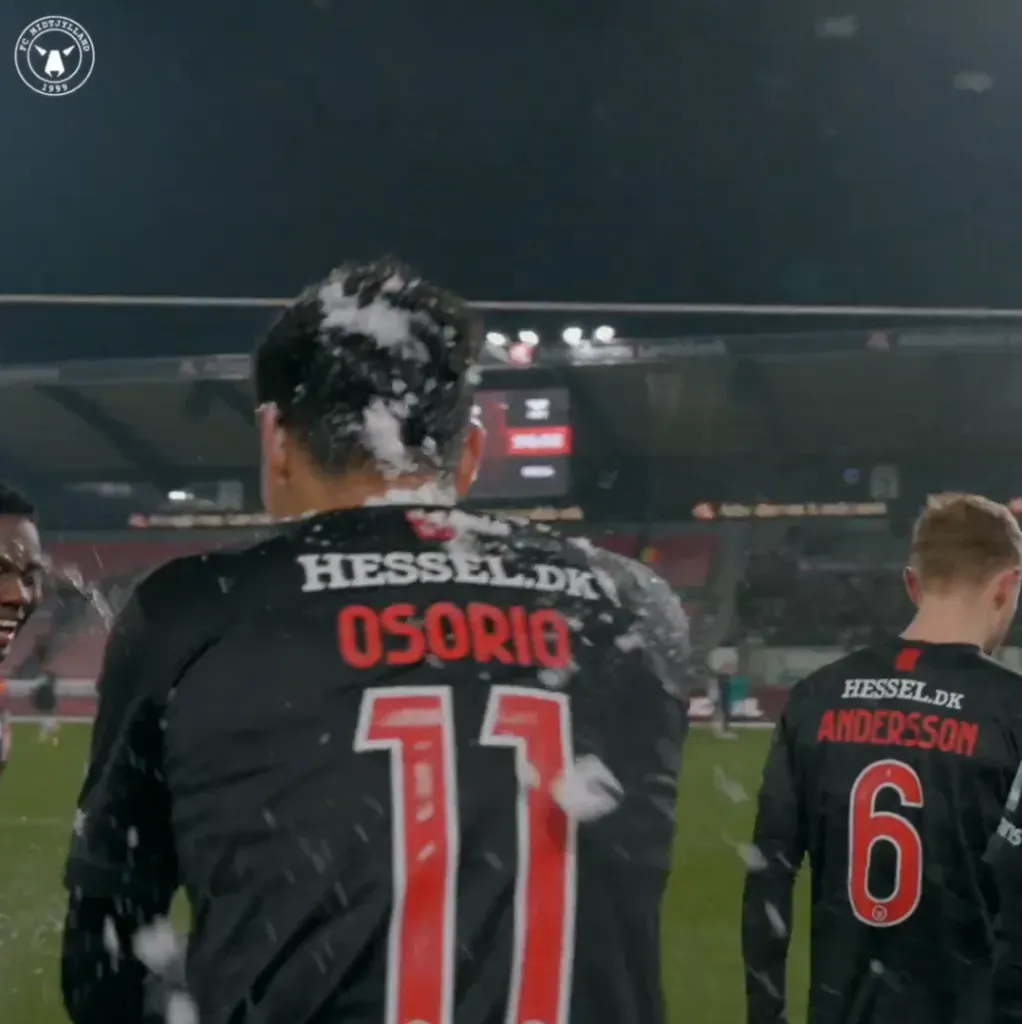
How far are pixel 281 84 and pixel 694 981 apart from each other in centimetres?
171

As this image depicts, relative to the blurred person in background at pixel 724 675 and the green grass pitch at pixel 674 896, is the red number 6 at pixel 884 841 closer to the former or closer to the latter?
the green grass pitch at pixel 674 896

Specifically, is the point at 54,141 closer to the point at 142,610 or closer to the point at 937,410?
the point at 937,410

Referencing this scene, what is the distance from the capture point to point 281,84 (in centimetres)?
198

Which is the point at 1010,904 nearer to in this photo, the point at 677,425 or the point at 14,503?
the point at 677,425

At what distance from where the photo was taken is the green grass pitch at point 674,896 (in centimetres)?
192

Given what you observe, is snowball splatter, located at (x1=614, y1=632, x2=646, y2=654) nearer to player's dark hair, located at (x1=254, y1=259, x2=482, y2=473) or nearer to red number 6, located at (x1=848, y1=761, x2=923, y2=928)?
player's dark hair, located at (x1=254, y1=259, x2=482, y2=473)

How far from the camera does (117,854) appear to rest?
1.72 ft

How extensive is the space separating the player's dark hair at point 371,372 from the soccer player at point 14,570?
0.82 m

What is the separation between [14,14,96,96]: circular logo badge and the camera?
6.29 ft

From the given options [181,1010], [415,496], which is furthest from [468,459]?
[181,1010]

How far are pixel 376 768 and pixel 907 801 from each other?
0.63 meters

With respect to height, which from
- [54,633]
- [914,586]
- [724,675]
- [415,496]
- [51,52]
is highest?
[51,52]

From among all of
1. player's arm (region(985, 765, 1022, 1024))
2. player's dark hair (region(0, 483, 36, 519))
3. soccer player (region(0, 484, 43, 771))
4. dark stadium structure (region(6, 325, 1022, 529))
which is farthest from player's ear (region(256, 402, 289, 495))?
dark stadium structure (region(6, 325, 1022, 529))

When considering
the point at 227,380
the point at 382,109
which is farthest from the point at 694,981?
the point at 382,109
